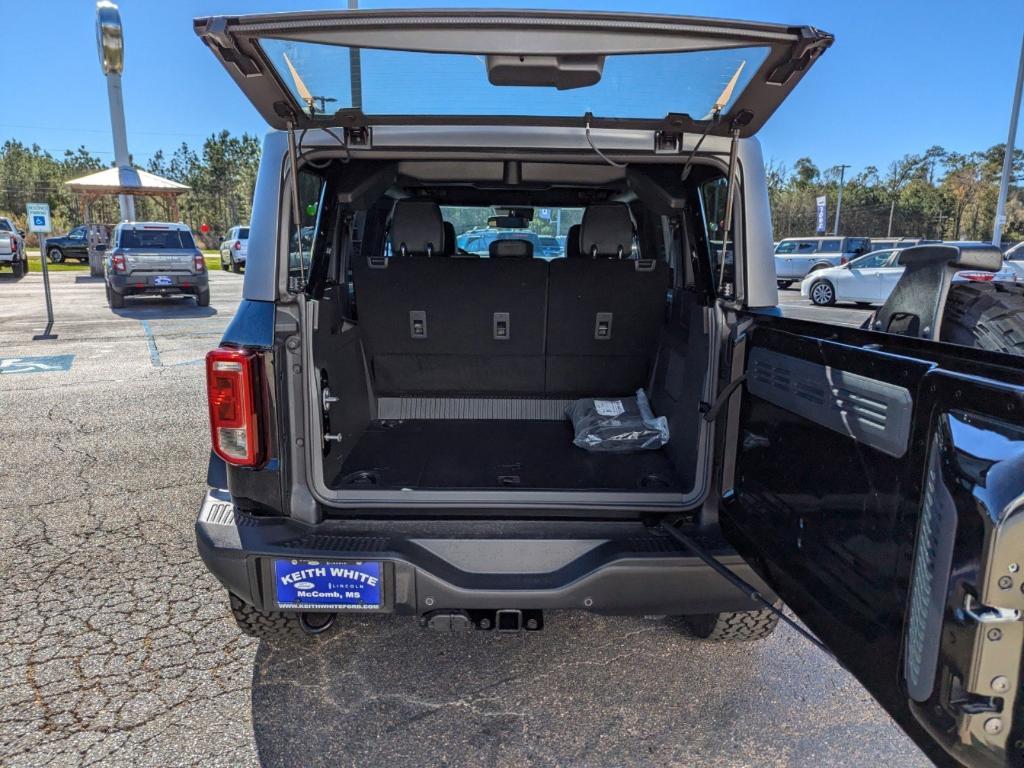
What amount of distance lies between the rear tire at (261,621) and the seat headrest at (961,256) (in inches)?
95.8

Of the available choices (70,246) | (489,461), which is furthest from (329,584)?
(70,246)

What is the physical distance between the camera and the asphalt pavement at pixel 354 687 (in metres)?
2.14

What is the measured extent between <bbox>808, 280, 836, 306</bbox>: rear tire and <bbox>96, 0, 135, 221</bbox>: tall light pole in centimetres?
2404

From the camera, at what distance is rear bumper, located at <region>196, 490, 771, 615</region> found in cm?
205

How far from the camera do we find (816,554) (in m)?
1.67

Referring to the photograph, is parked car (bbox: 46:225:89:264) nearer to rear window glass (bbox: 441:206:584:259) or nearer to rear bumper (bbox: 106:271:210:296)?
rear bumper (bbox: 106:271:210:296)

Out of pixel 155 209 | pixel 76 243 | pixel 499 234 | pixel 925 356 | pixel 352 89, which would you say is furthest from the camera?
pixel 155 209

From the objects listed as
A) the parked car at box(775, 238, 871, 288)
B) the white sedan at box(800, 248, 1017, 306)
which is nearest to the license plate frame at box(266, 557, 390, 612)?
the white sedan at box(800, 248, 1017, 306)

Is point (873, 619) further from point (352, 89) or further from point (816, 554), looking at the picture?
point (352, 89)

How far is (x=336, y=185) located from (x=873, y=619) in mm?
2398

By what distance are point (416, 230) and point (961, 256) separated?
8.31 feet

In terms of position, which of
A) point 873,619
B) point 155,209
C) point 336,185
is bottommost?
point 873,619

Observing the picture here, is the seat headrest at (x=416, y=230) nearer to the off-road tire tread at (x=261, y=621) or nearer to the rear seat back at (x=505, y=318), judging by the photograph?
the rear seat back at (x=505, y=318)

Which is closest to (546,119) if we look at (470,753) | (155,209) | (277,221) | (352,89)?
(352,89)
